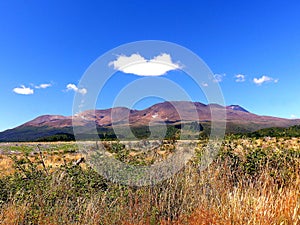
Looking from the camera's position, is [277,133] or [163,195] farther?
[277,133]

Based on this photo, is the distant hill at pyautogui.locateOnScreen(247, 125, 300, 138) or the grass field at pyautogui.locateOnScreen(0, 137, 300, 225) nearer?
the grass field at pyautogui.locateOnScreen(0, 137, 300, 225)

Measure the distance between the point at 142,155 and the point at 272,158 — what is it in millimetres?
3139

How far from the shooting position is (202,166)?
6828 mm

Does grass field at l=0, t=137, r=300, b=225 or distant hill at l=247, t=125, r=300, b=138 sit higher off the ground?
distant hill at l=247, t=125, r=300, b=138

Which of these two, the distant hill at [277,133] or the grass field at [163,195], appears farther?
the distant hill at [277,133]

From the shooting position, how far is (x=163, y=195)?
18.2ft

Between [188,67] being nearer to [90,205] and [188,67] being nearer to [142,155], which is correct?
[142,155]

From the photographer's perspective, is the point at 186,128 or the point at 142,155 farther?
the point at 186,128

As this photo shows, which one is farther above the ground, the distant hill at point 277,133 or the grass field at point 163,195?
→ the distant hill at point 277,133

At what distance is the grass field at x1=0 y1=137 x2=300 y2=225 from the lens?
4.17 metres

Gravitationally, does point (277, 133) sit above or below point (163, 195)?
above

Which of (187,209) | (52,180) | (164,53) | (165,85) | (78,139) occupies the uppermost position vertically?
(164,53)

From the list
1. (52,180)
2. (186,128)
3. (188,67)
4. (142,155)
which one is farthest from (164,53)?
(52,180)

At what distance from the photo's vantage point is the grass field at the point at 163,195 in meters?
4.17
